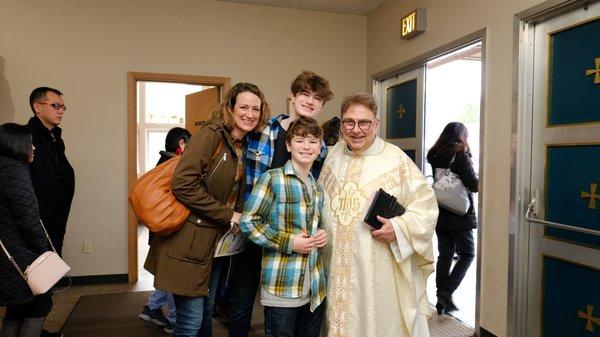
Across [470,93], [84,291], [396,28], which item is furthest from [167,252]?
[470,93]

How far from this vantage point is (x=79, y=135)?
3.67 meters

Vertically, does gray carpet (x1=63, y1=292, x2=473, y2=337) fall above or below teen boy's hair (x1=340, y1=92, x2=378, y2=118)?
below

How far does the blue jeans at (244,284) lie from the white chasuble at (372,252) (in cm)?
31

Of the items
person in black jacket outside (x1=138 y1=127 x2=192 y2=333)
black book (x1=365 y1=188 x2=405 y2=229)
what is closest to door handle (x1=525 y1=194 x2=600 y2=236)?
black book (x1=365 y1=188 x2=405 y2=229)

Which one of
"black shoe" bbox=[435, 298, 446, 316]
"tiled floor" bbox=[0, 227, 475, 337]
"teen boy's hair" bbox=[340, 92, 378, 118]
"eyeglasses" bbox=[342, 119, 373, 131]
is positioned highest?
"teen boy's hair" bbox=[340, 92, 378, 118]

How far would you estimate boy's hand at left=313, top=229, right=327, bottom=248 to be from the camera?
1556 millimetres

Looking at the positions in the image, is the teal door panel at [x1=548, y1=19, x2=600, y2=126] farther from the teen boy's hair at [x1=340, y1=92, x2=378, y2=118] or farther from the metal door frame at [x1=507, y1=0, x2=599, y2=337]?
the teen boy's hair at [x1=340, y1=92, x2=378, y2=118]

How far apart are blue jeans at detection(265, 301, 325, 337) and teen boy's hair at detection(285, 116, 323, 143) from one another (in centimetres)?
66

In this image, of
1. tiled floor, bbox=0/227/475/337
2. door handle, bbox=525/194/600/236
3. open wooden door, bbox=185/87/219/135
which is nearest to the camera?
door handle, bbox=525/194/600/236

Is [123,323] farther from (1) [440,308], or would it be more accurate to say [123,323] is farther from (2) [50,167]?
(1) [440,308]

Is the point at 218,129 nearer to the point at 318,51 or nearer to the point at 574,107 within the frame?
the point at 574,107

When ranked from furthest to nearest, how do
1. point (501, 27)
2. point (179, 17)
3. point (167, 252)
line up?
point (179, 17) < point (501, 27) < point (167, 252)

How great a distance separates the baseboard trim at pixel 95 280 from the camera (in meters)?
3.71

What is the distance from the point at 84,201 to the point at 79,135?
0.59m
